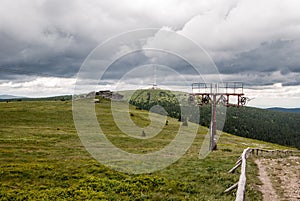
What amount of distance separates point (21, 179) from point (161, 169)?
32.8 ft

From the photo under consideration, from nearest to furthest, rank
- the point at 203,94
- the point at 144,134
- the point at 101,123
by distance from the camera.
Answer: the point at 203,94 < the point at 144,134 < the point at 101,123

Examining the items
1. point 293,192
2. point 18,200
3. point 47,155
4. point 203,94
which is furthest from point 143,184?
point 203,94

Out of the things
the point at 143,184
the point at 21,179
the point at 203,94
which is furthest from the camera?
the point at 203,94

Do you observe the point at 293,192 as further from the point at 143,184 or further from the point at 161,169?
the point at 161,169

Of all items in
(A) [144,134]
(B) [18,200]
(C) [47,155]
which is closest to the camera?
(B) [18,200]

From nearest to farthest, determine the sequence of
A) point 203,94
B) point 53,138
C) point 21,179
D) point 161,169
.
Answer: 1. point 21,179
2. point 161,169
3. point 203,94
4. point 53,138

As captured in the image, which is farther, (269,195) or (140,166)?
(140,166)

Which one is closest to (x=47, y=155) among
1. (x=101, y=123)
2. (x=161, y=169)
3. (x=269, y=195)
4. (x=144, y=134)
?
(x=161, y=169)

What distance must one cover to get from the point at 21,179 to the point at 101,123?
6073 cm

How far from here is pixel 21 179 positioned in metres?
19.1

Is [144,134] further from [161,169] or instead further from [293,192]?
[293,192]

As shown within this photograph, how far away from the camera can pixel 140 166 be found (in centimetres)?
2478

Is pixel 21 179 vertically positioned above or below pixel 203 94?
below

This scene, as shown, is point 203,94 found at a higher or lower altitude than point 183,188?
higher
